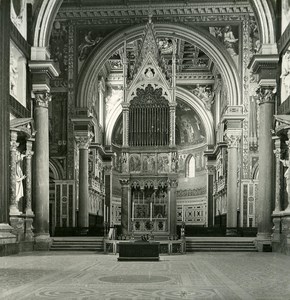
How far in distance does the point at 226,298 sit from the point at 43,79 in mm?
12754

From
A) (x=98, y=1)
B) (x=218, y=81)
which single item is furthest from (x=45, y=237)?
(x=218, y=81)

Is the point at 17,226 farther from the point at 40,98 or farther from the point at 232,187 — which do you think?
the point at 232,187

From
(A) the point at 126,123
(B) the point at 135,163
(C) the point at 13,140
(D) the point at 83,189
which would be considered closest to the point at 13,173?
(C) the point at 13,140

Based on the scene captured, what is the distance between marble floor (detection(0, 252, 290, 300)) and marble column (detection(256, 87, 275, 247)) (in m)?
4.83

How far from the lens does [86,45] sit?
2606 cm

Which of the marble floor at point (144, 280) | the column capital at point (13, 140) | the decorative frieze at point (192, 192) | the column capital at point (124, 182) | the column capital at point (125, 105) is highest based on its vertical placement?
the column capital at point (125, 105)

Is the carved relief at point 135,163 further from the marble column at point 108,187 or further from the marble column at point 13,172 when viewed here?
the marble column at point 108,187

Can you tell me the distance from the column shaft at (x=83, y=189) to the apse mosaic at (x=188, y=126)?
1206 cm

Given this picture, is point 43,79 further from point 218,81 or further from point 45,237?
point 218,81

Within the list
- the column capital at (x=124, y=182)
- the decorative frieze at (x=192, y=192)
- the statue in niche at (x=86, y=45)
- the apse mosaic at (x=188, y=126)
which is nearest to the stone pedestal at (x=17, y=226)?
the column capital at (x=124, y=182)

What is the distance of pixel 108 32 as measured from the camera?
26.2 meters

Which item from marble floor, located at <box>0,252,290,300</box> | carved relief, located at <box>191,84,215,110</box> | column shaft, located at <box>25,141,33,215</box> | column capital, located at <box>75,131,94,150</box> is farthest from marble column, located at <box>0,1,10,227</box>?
carved relief, located at <box>191,84,215,110</box>

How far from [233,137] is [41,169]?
1075 cm

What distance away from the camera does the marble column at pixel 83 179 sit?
25984 mm
